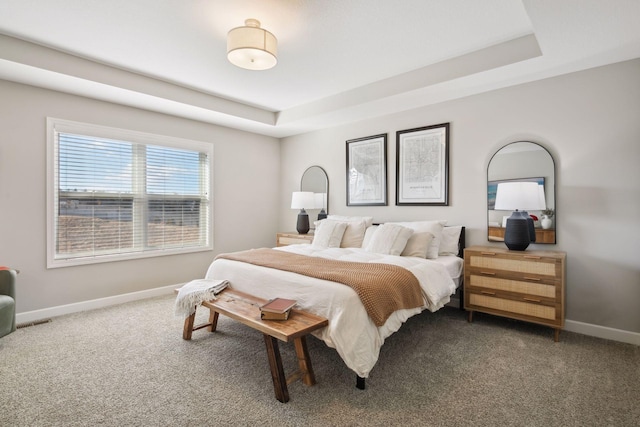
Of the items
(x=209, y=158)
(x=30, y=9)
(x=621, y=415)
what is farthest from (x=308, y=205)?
(x=621, y=415)

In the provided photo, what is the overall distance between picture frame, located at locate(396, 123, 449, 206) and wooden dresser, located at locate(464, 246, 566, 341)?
0.98 meters

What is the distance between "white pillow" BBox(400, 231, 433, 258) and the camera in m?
3.37

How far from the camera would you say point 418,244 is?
11.2 ft

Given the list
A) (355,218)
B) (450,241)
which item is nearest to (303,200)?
(355,218)

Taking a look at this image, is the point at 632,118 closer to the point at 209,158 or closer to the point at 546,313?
the point at 546,313

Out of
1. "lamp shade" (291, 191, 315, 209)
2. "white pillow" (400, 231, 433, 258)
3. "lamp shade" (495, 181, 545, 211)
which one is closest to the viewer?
"lamp shade" (495, 181, 545, 211)

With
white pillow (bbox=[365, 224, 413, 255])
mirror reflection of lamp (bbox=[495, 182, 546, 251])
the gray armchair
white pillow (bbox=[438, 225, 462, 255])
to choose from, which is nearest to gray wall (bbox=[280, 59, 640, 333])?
white pillow (bbox=[438, 225, 462, 255])

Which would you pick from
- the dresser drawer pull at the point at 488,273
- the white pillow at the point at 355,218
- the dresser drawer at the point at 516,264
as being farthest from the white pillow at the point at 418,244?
the white pillow at the point at 355,218

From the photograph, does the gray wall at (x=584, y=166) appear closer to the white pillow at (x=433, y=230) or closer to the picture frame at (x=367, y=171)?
the white pillow at (x=433, y=230)

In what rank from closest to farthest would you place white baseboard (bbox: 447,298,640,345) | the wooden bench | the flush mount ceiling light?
the wooden bench < the flush mount ceiling light < white baseboard (bbox: 447,298,640,345)

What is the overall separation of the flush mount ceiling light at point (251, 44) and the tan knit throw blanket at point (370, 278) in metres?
1.73

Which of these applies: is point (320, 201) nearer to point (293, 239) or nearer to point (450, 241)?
point (293, 239)

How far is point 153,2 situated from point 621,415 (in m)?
4.00

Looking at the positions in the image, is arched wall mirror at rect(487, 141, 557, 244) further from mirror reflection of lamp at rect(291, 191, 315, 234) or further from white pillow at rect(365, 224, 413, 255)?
mirror reflection of lamp at rect(291, 191, 315, 234)
